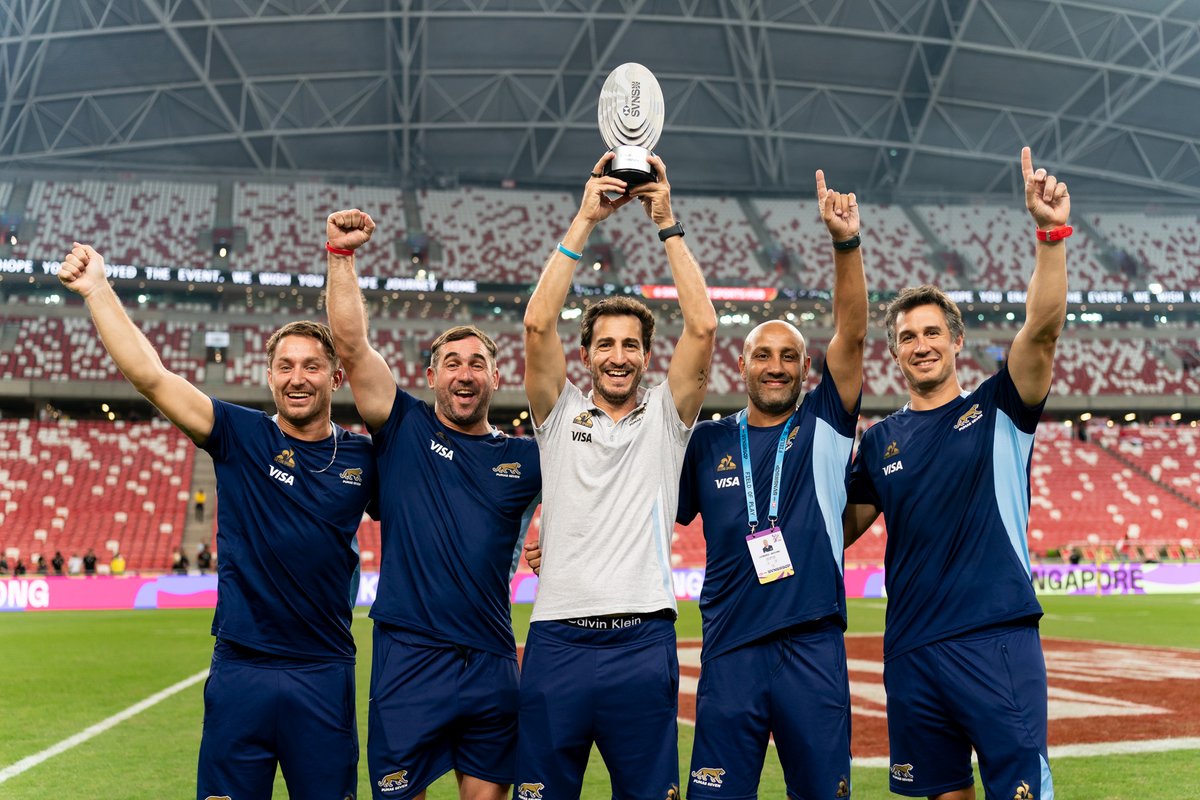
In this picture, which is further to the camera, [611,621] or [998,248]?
[998,248]

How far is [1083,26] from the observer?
42.0 m

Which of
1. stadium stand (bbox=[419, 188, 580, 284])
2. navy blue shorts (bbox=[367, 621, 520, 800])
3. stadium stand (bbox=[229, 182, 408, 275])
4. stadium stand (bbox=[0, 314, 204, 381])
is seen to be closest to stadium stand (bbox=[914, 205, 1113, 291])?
stadium stand (bbox=[419, 188, 580, 284])

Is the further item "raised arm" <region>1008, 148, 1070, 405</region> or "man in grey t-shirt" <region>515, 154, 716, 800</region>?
"raised arm" <region>1008, 148, 1070, 405</region>

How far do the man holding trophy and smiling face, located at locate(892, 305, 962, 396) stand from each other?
91 cm

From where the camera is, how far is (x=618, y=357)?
4.16 metres

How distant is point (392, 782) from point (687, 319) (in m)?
2.17

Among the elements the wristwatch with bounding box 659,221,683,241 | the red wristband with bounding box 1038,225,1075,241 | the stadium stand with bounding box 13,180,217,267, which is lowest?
the red wristband with bounding box 1038,225,1075,241

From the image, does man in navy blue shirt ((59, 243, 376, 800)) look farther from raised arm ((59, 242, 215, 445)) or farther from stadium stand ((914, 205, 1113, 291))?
stadium stand ((914, 205, 1113, 291))

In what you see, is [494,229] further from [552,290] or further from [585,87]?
[552,290]

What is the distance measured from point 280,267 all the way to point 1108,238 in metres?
43.8

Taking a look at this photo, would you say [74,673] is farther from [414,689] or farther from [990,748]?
[990,748]

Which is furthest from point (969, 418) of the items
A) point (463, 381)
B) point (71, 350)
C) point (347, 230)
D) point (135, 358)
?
point (71, 350)

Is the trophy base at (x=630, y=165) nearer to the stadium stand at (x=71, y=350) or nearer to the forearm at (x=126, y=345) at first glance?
the forearm at (x=126, y=345)

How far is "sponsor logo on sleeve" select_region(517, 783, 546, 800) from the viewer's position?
3.89m
